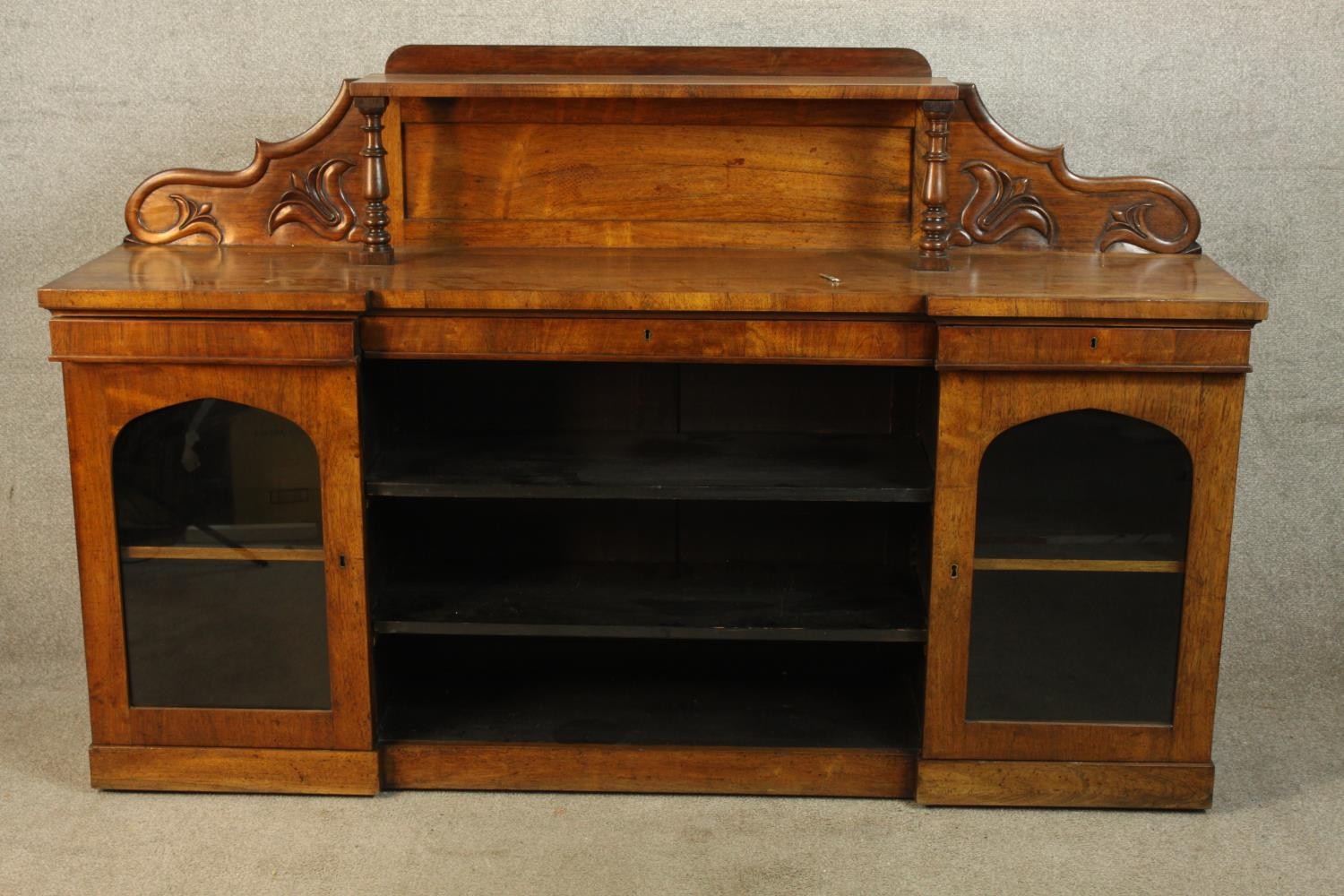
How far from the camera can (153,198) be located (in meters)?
3.36

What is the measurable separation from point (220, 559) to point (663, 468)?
2.85ft

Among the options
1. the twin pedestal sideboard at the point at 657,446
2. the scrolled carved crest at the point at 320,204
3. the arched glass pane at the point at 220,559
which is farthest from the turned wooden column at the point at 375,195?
the arched glass pane at the point at 220,559

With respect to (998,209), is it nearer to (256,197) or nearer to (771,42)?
(771,42)

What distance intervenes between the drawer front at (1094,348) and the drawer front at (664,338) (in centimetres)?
8

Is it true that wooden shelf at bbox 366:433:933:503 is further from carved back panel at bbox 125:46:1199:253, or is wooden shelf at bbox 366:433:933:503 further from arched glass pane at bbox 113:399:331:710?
carved back panel at bbox 125:46:1199:253

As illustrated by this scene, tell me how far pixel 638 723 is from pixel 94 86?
6.12 ft

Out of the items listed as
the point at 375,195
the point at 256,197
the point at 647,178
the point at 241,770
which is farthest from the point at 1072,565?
the point at 256,197

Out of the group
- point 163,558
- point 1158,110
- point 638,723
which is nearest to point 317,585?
point 163,558

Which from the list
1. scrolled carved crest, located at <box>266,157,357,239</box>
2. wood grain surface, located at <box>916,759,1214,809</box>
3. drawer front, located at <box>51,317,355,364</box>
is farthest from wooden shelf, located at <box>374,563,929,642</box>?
scrolled carved crest, located at <box>266,157,357,239</box>

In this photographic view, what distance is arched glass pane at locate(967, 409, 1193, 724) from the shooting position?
2.97m

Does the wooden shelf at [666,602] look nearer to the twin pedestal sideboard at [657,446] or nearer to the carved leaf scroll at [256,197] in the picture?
the twin pedestal sideboard at [657,446]

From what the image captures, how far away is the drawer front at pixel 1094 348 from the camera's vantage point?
113 inches

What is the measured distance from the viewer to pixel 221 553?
10.1 feet

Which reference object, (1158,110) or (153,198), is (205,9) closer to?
(153,198)
